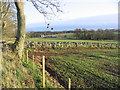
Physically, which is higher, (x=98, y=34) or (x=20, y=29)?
(x=98, y=34)

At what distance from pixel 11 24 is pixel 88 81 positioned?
17871mm

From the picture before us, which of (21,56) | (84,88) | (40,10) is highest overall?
(40,10)

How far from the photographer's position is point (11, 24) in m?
21.0

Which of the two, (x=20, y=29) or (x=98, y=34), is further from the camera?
(x=98, y=34)

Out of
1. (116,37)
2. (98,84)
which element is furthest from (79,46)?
(116,37)

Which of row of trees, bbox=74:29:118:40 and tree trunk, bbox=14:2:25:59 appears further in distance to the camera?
row of trees, bbox=74:29:118:40

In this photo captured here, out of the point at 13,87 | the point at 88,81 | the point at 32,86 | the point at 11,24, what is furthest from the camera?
the point at 11,24

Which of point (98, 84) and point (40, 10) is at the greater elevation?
point (40, 10)

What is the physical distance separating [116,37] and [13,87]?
35902 mm

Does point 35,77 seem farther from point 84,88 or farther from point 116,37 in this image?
point 116,37

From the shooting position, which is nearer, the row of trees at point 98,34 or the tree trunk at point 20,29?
the tree trunk at point 20,29

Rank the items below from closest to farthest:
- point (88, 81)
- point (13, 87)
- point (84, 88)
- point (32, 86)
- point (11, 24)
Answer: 1. point (13, 87)
2. point (32, 86)
3. point (84, 88)
4. point (88, 81)
5. point (11, 24)

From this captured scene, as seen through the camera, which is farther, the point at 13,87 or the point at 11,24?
the point at 11,24

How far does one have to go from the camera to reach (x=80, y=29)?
3728 cm
